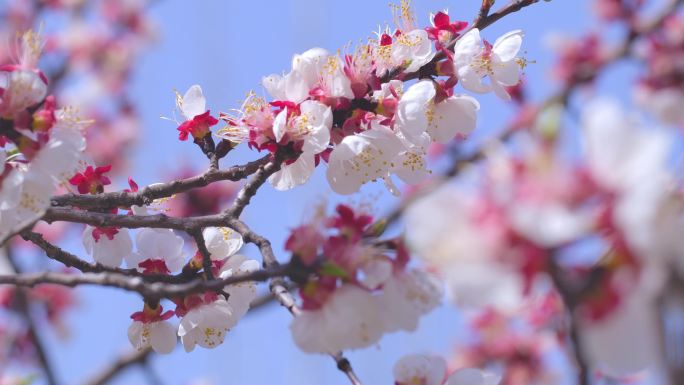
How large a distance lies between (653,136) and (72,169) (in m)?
0.82

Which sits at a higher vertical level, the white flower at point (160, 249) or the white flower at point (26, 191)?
the white flower at point (26, 191)

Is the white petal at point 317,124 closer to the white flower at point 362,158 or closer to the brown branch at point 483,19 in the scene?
the white flower at point 362,158

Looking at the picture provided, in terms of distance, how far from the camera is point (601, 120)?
79 cm

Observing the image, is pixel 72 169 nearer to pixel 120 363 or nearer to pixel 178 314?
pixel 178 314

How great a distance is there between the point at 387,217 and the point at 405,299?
219 mm

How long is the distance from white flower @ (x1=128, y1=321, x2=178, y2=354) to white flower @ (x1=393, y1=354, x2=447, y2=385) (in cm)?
41

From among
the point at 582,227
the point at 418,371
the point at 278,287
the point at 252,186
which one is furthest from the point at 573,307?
the point at 252,186

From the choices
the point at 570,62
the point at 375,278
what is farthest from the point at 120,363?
the point at 570,62

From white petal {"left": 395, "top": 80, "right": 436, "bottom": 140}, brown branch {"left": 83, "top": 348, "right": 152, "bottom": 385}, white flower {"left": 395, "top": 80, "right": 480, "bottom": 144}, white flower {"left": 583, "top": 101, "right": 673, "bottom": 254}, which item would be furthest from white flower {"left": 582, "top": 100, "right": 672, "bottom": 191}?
brown branch {"left": 83, "top": 348, "right": 152, "bottom": 385}

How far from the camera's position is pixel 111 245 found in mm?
1491

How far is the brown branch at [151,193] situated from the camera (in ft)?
4.52

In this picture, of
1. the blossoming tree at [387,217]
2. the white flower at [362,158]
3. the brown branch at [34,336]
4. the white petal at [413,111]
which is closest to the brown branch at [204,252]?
the blossoming tree at [387,217]

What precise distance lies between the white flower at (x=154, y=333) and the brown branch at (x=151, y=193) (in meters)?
0.23

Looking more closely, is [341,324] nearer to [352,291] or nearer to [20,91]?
[352,291]
